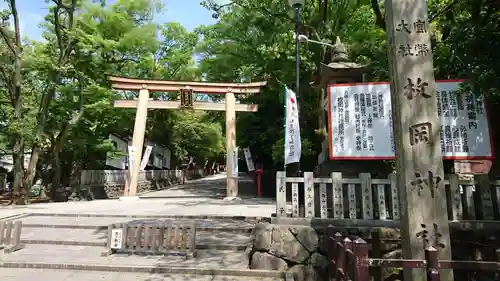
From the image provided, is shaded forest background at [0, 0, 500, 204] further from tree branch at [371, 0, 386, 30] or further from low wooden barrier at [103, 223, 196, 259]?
low wooden barrier at [103, 223, 196, 259]

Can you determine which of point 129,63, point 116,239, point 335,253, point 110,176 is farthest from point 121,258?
point 110,176

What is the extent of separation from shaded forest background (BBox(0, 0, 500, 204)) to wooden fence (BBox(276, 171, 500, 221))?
358 cm

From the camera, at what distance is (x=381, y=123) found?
21.8ft

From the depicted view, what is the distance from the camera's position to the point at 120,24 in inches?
739

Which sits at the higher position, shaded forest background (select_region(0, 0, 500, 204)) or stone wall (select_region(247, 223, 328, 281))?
shaded forest background (select_region(0, 0, 500, 204))

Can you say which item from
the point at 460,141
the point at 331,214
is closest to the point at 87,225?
the point at 331,214

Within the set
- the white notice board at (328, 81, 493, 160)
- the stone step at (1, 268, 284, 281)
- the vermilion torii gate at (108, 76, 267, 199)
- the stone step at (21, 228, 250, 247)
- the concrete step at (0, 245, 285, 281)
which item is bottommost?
the stone step at (1, 268, 284, 281)

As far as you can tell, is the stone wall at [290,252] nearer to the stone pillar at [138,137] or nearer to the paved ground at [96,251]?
the paved ground at [96,251]

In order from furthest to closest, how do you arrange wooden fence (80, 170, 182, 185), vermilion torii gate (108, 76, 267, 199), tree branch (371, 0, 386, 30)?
wooden fence (80, 170, 182, 185), vermilion torii gate (108, 76, 267, 199), tree branch (371, 0, 386, 30)

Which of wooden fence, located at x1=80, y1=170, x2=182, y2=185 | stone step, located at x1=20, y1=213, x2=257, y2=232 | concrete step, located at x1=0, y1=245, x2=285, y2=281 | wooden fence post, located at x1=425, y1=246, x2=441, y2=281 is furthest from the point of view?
wooden fence, located at x1=80, y1=170, x2=182, y2=185

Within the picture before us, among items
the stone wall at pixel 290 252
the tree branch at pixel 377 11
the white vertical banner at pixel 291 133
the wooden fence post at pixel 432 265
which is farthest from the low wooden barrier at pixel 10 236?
the tree branch at pixel 377 11

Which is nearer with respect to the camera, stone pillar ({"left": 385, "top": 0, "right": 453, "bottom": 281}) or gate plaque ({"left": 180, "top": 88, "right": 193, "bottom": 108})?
stone pillar ({"left": 385, "top": 0, "right": 453, "bottom": 281})

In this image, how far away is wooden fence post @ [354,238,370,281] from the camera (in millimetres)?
2992

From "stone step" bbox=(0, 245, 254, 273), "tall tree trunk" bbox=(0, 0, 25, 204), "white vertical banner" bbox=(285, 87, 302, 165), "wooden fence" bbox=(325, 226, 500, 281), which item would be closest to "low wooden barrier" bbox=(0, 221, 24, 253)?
"stone step" bbox=(0, 245, 254, 273)
